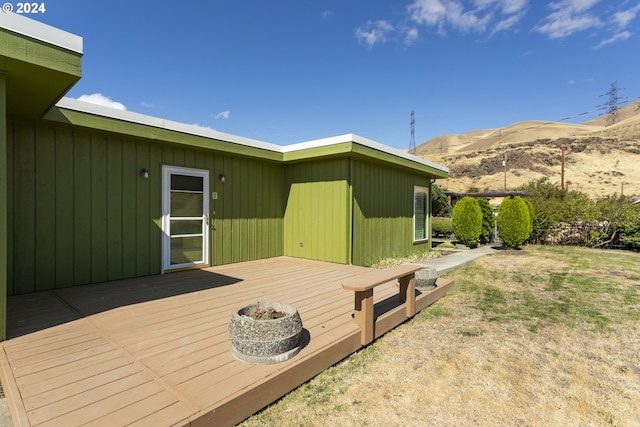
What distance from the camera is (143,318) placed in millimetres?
2916

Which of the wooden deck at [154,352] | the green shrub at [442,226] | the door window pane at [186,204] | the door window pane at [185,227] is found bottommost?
the wooden deck at [154,352]

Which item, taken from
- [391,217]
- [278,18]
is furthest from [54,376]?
[278,18]

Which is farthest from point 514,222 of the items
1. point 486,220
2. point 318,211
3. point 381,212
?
point 318,211

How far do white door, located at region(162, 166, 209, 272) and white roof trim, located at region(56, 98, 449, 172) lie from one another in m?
0.70

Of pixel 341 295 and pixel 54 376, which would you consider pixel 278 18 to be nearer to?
pixel 341 295

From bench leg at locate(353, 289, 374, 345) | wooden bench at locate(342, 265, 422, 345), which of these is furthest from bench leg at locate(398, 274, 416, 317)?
bench leg at locate(353, 289, 374, 345)

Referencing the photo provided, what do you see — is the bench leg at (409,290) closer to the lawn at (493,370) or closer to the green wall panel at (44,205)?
the lawn at (493,370)

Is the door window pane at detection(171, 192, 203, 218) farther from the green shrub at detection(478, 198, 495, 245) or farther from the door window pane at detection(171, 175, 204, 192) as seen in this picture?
the green shrub at detection(478, 198, 495, 245)

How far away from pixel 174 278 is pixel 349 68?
49.6ft

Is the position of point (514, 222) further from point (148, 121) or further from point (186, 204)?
point (148, 121)

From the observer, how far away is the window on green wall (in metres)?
8.17

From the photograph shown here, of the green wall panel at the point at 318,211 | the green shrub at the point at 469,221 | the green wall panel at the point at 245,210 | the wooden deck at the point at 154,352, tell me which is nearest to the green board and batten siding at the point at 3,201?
the wooden deck at the point at 154,352

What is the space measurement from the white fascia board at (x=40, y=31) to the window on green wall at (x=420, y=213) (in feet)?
24.2

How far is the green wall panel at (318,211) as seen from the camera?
19.0ft
